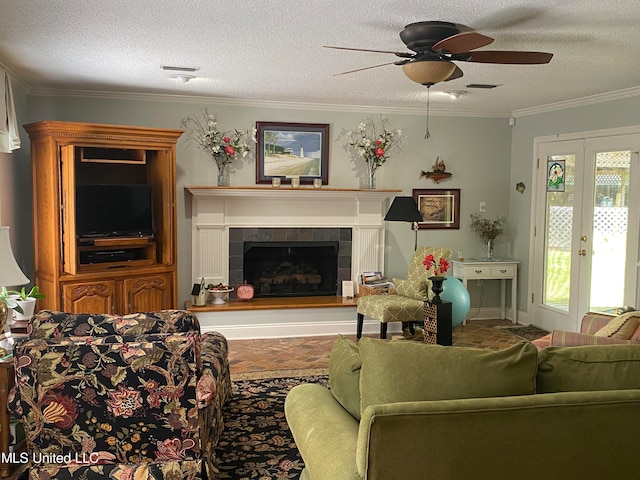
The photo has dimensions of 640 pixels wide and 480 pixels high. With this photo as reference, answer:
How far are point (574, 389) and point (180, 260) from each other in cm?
475

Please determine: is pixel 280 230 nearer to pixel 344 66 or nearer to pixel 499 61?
pixel 344 66

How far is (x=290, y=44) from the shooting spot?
12.8 ft

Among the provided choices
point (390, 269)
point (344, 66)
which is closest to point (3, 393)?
point (344, 66)

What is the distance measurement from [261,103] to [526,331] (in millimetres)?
3769

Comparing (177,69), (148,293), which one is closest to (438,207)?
(148,293)

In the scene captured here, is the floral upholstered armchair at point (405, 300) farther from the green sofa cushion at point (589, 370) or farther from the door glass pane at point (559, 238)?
the green sofa cushion at point (589, 370)

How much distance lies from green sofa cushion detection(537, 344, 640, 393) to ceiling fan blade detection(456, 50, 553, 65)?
1.74 m

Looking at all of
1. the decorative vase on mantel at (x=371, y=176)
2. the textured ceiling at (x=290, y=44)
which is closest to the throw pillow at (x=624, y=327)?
the textured ceiling at (x=290, y=44)

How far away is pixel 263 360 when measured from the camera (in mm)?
5402

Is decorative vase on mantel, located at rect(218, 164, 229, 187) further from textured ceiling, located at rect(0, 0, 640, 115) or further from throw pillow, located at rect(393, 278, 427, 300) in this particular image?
throw pillow, located at rect(393, 278, 427, 300)

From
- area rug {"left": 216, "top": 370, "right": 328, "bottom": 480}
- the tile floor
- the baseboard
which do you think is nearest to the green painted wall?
the baseboard

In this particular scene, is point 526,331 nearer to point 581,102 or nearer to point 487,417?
point 581,102

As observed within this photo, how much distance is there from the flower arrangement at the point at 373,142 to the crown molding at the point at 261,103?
6.9 inches

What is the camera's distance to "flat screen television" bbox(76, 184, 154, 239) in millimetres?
5297
